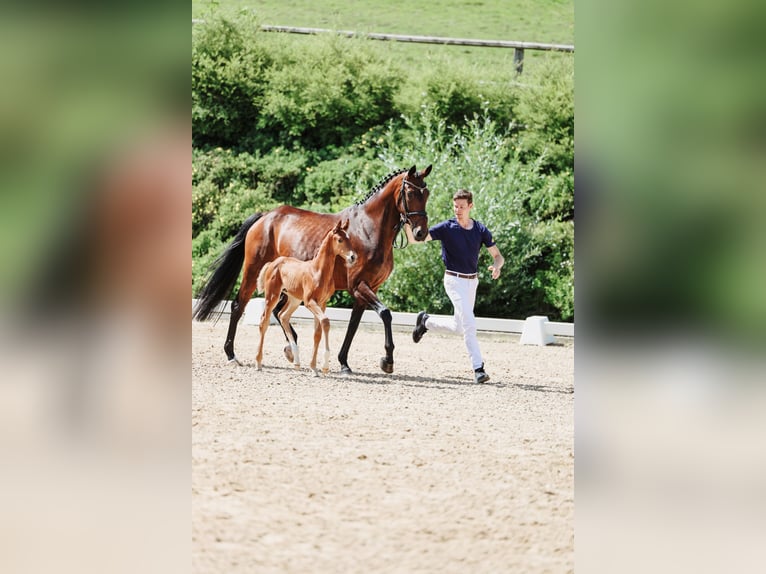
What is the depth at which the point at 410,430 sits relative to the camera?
5.47 meters

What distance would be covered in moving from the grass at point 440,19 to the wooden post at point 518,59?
164 centimetres

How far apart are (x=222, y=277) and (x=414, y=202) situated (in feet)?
7.39

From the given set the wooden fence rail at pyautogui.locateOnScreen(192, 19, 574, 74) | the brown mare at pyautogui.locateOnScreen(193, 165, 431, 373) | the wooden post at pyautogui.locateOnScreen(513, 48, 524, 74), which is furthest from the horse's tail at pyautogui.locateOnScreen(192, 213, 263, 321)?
the wooden post at pyautogui.locateOnScreen(513, 48, 524, 74)

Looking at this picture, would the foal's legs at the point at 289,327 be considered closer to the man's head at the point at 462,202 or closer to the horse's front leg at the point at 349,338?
the horse's front leg at the point at 349,338

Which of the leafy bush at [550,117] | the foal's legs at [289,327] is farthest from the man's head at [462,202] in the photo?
the leafy bush at [550,117]

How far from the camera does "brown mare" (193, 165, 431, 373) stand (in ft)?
25.1

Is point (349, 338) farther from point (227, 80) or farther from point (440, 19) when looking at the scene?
point (440, 19)

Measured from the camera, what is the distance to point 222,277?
852cm

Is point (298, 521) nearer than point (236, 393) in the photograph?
Yes

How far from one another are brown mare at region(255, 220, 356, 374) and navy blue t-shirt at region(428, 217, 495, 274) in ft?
2.86
